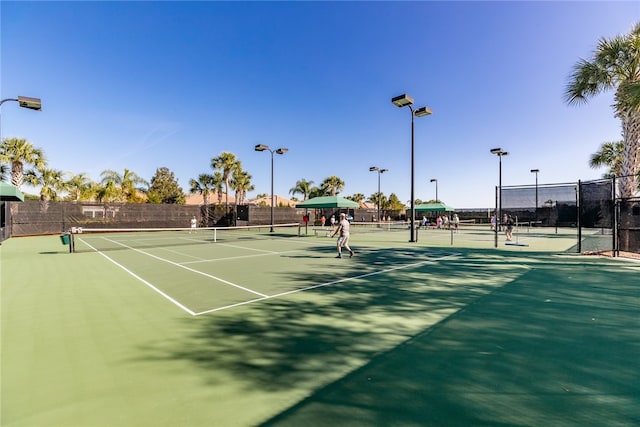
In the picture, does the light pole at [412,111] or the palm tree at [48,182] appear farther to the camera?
the palm tree at [48,182]

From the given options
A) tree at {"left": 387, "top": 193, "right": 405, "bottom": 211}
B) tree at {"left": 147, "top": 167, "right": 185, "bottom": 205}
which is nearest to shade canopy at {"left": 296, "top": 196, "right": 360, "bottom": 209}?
tree at {"left": 147, "top": 167, "right": 185, "bottom": 205}

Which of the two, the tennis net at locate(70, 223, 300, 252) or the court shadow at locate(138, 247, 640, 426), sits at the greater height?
the tennis net at locate(70, 223, 300, 252)

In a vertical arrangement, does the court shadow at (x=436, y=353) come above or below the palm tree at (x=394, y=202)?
below

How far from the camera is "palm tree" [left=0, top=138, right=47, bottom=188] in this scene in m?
26.9

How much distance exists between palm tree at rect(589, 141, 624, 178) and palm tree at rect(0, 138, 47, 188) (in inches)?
2132

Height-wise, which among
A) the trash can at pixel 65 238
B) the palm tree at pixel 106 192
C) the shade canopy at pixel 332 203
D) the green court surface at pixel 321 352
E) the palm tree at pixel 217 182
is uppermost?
the palm tree at pixel 217 182

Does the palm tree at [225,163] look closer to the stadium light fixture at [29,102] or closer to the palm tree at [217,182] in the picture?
the palm tree at [217,182]

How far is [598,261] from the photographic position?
1012 centimetres

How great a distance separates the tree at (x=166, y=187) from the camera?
64.7 m

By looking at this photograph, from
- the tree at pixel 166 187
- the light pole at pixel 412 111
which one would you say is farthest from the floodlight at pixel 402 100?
the tree at pixel 166 187

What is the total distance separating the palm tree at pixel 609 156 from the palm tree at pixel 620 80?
51.7ft

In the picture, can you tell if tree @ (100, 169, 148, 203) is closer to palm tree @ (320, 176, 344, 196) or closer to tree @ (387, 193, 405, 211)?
palm tree @ (320, 176, 344, 196)

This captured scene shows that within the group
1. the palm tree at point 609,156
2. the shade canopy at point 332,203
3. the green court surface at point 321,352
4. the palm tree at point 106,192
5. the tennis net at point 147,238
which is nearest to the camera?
the green court surface at point 321,352

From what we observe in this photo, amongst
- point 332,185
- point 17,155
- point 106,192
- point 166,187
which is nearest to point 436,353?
point 17,155
